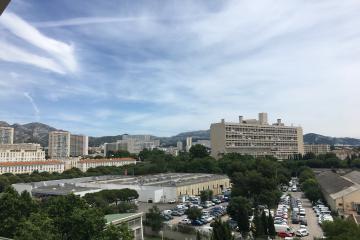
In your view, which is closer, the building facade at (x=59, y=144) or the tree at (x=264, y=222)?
the tree at (x=264, y=222)

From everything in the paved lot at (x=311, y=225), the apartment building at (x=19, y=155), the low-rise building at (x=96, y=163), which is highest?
the apartment building at (x=19, y=155)

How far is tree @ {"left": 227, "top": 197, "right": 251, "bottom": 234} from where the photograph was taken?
74.6ft

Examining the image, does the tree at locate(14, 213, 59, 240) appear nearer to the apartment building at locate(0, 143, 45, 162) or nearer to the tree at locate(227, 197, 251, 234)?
the tree at locate(227, 197, 251, 234)

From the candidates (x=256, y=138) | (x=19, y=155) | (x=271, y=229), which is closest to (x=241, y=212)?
(x=271, y=229)

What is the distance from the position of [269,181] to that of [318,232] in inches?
286

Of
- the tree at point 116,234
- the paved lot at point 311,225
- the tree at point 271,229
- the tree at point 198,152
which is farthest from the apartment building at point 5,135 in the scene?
the tree at point 116,234

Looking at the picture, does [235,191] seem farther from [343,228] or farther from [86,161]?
[86,161]

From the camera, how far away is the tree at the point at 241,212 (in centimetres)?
2273

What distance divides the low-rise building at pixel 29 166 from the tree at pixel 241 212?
5071cm

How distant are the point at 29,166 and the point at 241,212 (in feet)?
178

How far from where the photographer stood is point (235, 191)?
101 feet

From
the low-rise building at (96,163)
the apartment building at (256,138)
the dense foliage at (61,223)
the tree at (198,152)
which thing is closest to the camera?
the dense foliage at (61,223)

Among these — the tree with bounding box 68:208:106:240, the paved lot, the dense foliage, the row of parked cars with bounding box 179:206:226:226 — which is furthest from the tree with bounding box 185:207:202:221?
the tree with bounding box 68:208:106:240

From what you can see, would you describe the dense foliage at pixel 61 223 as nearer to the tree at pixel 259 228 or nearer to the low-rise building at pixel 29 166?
the tree at pixel 259 228
